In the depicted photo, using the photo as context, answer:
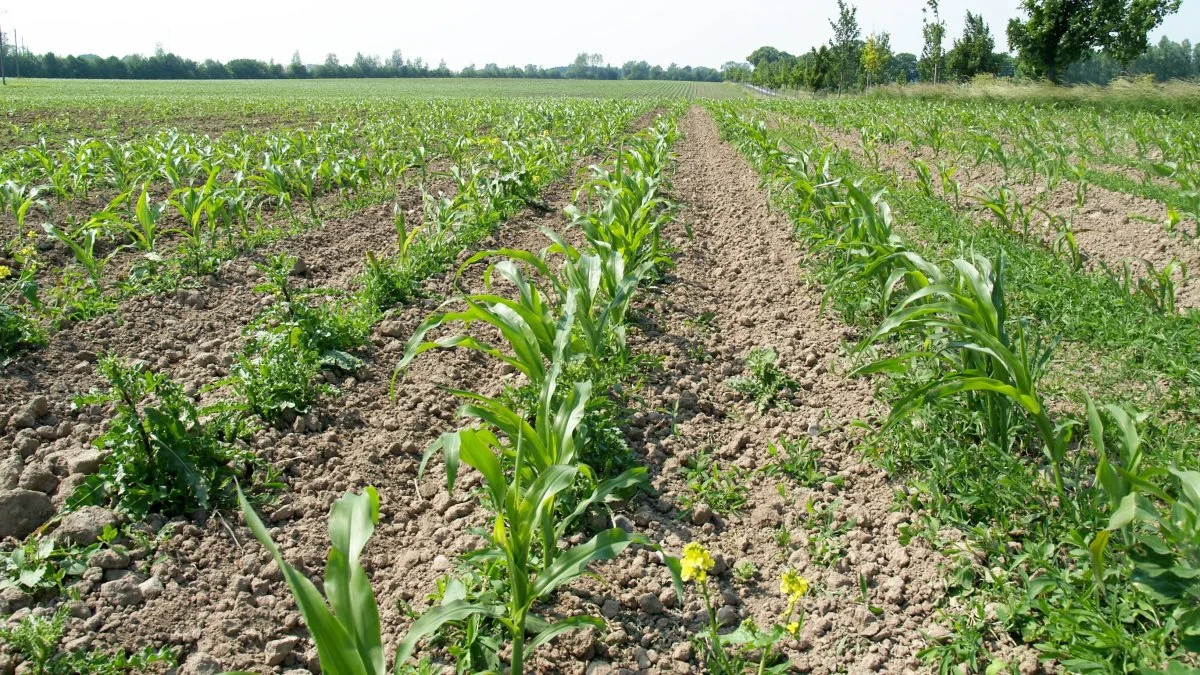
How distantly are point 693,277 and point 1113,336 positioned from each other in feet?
8.22

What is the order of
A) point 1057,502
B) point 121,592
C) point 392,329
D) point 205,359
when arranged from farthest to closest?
point 392,329 < point 205,359 < point 1057,502 < point 121,592

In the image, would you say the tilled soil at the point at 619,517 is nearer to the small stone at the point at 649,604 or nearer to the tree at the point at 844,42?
the small stone at the point at 649,604

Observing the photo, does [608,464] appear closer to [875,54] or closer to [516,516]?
[516,516]

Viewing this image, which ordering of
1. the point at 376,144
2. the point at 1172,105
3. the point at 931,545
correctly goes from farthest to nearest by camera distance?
1. the point at 1172,105
2. the point at 376,144
3. the point at 931,545

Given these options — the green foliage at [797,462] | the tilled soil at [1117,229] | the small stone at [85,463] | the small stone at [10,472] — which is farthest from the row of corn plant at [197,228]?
the tilled soil at [1117,229]

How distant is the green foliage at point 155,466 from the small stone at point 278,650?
70 cm

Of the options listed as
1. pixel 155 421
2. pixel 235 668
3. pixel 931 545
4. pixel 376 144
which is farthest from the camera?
pixel 376 144

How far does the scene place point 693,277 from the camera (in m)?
5.32

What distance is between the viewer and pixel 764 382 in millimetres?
3576

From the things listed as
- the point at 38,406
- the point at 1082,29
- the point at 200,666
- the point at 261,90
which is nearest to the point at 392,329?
the point at 38,406

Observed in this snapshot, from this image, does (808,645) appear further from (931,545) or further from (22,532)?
(22,532)

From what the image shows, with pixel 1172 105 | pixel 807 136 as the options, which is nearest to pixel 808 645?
pixel 807 136

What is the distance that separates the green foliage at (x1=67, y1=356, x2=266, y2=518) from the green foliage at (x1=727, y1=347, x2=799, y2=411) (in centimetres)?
212

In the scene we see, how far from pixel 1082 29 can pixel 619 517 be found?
37403mm
